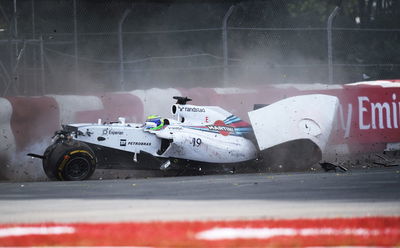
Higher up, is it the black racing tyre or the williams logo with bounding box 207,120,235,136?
the williams logo with bounding box 207,120,235,136

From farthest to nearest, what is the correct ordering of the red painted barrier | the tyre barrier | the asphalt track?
1. the tyre barrier
2. the asphalt track
3. the red painted barrier

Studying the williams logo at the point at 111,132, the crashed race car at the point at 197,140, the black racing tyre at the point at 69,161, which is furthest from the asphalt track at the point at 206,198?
the williams logo at the point at 111,132

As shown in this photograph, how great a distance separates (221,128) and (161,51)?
8105mm

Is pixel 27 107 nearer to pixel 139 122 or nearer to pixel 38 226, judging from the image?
pixel 139 122

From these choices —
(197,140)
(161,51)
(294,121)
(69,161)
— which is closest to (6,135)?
(69,161)

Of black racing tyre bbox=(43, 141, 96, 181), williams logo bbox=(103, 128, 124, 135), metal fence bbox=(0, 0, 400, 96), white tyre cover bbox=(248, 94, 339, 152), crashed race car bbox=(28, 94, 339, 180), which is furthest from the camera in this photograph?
metal fence bbox=(0, 0, 400, 96)

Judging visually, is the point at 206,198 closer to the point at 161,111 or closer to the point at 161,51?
the point at 161,111

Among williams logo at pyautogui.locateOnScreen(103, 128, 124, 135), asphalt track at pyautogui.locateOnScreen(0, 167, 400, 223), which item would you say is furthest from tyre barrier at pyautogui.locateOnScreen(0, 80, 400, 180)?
asphalt track at pyautogui.locateOnScreen(0, 167, 400, 223)

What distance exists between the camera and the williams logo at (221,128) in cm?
1459

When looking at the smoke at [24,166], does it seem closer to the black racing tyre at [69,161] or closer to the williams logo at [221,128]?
the black racing tyre at [69,161]

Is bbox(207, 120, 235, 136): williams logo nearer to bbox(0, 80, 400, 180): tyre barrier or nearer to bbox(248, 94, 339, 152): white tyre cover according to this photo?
bbox(248, 94, 339, 152): white tyre cover

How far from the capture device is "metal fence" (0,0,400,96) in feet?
60.2

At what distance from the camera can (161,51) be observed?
22.4 metres

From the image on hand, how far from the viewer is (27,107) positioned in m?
14.4
